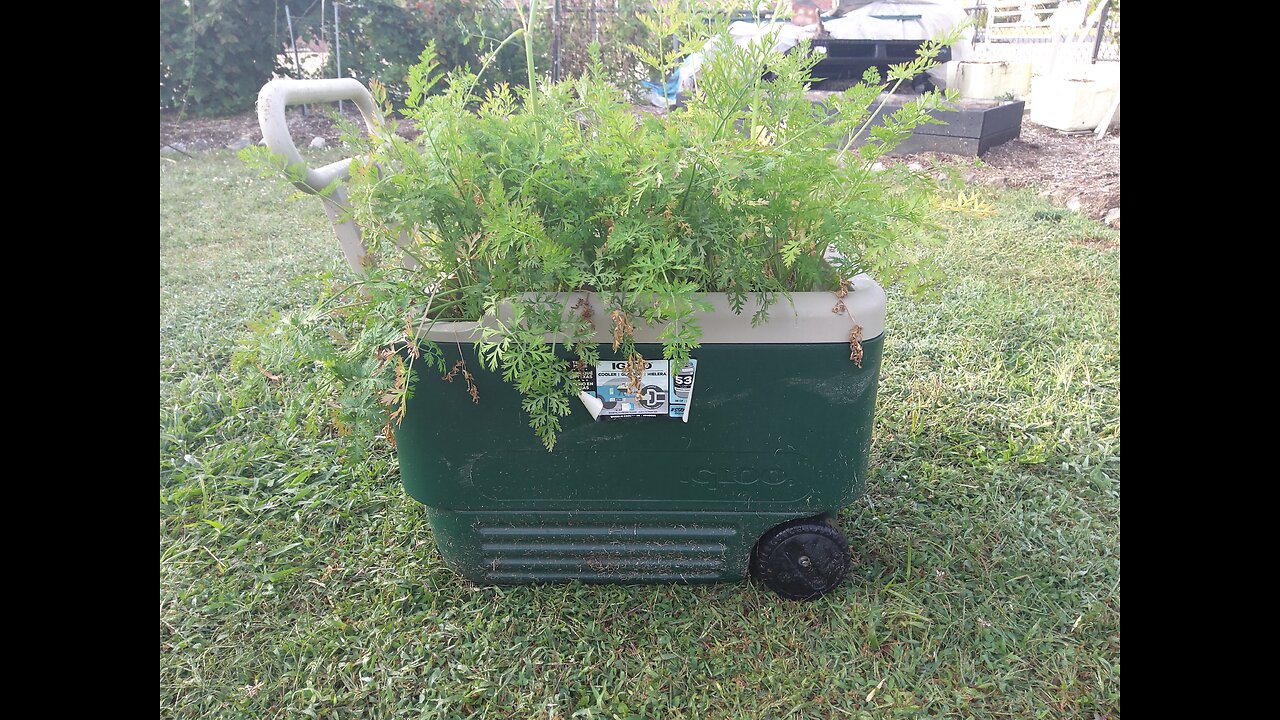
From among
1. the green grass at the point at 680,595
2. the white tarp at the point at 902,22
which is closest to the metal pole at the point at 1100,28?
the white tarp at the point at 902,22

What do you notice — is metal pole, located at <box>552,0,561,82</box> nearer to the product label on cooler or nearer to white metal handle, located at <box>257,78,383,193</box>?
white metal handle, located at <box>257,78,383,193</box>

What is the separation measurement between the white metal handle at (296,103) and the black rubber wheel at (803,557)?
116cm

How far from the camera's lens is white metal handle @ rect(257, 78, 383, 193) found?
130 cm

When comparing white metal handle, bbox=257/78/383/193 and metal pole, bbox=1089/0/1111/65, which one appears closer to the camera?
white metal handle, bbox=257/78/383/193

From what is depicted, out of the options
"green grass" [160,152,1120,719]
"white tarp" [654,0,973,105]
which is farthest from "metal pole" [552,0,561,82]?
"green grass" [160,152,1120,719]

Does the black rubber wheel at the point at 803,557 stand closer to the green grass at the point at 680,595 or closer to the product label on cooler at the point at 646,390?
the green grass at the point at 680,595

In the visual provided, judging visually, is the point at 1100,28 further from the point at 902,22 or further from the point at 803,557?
the point at 803,557

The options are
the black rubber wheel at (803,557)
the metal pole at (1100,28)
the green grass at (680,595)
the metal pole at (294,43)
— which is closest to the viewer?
the green grass at (680,595)

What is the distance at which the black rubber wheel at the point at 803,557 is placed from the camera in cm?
160

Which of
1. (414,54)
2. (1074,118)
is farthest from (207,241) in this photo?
(1074,118)

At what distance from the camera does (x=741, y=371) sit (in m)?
1.40

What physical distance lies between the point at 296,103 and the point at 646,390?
2.98 ft

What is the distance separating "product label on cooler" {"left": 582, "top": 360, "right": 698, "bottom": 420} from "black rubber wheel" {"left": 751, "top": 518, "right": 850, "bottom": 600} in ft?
1.30

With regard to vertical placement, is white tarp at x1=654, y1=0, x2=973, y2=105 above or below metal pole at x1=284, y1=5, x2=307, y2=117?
above
